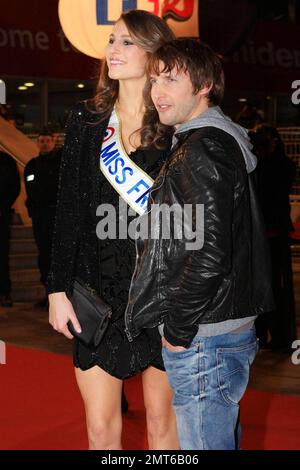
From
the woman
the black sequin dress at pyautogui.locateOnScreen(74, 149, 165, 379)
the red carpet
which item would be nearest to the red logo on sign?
the red carpet

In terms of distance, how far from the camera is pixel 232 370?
215 centimetres

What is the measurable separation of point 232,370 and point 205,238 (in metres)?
0.35

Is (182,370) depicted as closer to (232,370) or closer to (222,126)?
(232,370)

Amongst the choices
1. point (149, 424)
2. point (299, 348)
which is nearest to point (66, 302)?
point (149, 424)

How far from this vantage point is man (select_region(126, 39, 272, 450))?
6.78 feet

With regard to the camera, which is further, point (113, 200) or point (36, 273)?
point (36, 273)

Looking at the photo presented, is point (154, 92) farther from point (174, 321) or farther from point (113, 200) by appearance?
point (174, 321)

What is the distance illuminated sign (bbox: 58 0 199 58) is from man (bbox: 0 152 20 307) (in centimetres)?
142

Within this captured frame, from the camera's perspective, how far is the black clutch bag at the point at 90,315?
8.25 feet

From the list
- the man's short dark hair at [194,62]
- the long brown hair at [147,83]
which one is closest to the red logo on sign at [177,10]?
the long brown hair at [147,83]

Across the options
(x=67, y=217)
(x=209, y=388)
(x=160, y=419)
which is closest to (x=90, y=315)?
(x=67, y=217)

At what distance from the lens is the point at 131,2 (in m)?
7.54

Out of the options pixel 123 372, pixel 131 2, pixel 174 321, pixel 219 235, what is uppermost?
pixel 131 2

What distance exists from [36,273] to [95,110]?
22.7 feet
